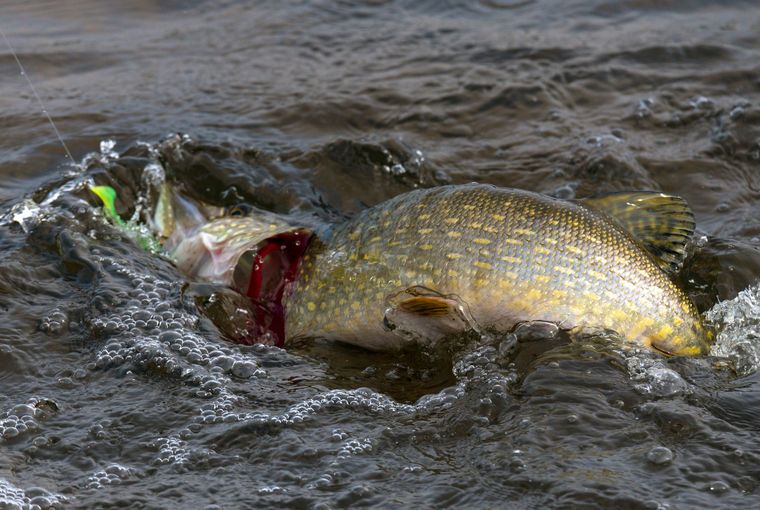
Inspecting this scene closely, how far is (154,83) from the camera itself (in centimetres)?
769

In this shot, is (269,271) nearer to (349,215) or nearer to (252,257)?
(252,257)

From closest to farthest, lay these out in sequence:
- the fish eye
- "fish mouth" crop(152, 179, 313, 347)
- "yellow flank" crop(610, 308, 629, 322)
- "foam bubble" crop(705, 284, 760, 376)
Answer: "yellow flank" crop(610, 308, 629, 322) < "foam bubble" crop(705, 284, 760, 376) < "fish mouth" crop(152, 179, 313, 347) < the fish eye

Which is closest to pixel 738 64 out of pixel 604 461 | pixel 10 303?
pixel 604 461

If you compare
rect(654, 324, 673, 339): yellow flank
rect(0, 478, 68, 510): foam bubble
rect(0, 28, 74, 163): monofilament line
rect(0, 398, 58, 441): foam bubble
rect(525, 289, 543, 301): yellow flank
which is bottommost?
rect(0, 478, 68, 510): foam bubble

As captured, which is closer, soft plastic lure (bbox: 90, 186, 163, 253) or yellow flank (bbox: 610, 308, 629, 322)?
yellow flank (bbox: 610, 308, 629, 322)

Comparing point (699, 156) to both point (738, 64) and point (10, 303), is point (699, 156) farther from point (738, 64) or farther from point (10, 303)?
point (10, 303)

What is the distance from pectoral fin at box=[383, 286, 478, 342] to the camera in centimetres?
404

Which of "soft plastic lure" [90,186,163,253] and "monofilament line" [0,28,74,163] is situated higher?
"monofilament line" [0,28,74,163]

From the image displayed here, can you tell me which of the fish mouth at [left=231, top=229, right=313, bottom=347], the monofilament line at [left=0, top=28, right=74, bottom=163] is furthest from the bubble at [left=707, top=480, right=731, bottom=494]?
the monofilament line at [left=0, top=28, right=74, bottom=163]

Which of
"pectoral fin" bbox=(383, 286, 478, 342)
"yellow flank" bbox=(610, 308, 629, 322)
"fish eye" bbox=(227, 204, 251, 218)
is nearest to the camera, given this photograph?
"yellow flank" bbox=(610, 308, 629, 322)

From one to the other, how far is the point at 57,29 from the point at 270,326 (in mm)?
5127

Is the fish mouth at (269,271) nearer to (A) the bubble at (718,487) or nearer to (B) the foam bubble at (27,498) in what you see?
(B) the foam bubble at (27,498)

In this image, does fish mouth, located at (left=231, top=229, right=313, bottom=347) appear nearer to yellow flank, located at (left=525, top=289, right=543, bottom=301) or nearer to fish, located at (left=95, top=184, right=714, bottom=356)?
fish, located at (left=95, top=184, right=714, bottom=356)

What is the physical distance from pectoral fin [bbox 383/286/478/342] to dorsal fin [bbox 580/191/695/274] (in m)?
0.77
